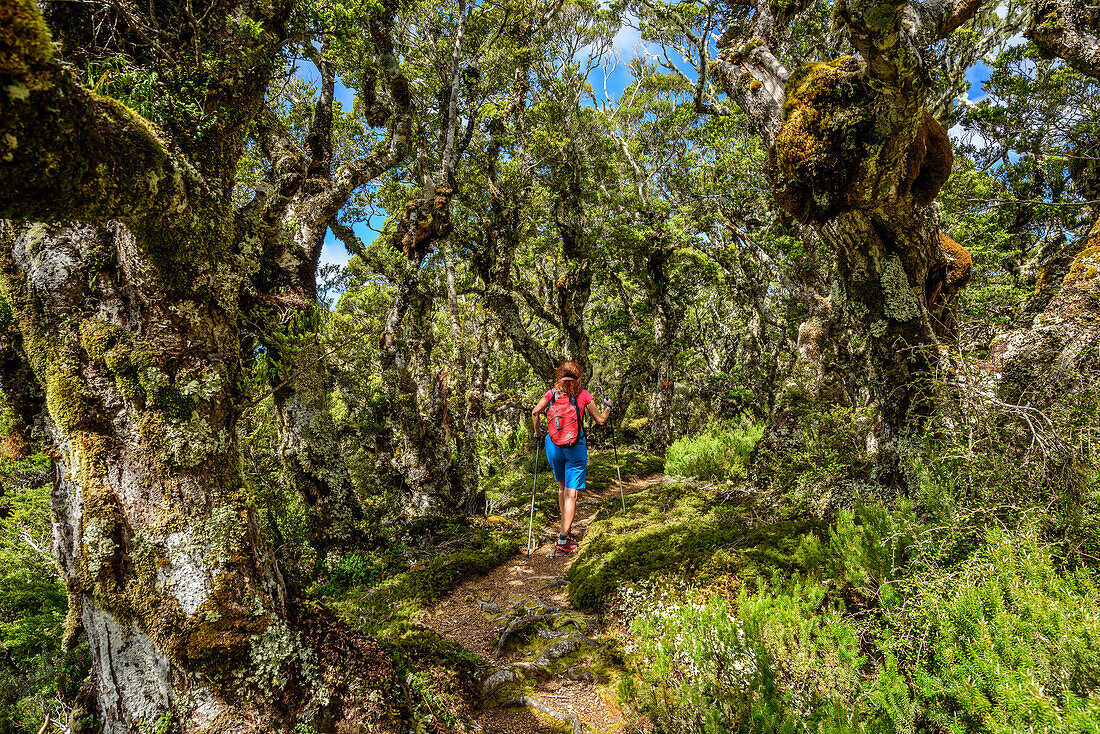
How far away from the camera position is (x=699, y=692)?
98.3 inches

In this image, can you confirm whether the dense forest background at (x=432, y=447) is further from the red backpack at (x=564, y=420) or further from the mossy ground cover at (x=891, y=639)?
the red backpack at (x=564, y=420)

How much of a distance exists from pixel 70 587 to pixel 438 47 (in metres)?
9.19

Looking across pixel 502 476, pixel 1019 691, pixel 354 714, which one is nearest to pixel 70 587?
pixel 354 714

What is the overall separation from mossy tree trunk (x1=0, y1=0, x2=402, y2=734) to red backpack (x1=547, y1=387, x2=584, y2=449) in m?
3.73

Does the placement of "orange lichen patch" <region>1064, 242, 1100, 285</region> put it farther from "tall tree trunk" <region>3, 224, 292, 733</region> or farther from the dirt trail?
"tall tree trunk" <region>3, 224, 292, 733</region>

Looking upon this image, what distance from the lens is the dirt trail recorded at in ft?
10.3

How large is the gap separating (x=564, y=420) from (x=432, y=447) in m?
3.04

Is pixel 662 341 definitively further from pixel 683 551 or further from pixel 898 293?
pixel 898 293

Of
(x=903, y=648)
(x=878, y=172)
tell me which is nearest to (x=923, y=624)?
(x=903, y=648)

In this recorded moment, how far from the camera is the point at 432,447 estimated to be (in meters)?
7.96

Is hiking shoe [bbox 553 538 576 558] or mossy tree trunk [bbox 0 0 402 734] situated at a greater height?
mossy tree trunk [bbox 0 0 402 734]

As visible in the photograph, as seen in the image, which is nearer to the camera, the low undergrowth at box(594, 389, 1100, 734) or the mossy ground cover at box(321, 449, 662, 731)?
the low undergrowth at box(594, 389, 1100, 734)

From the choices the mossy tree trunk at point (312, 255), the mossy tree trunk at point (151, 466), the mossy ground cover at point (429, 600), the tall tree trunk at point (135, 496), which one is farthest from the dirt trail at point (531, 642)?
the mossy tree trunk at point (312, 255)

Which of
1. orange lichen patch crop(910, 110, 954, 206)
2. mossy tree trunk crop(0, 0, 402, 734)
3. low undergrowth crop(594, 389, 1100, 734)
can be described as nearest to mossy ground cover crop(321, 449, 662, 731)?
mossy tree trunk crop(0, 0, 402, 734)
